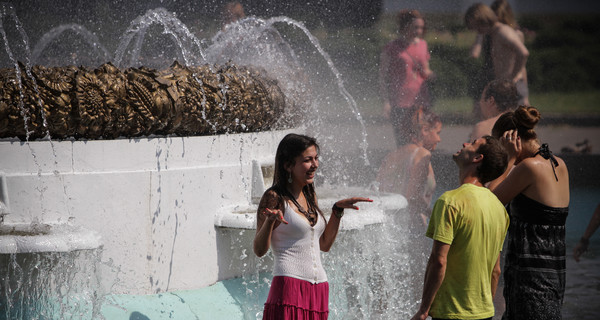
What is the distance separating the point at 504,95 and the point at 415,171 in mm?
1095

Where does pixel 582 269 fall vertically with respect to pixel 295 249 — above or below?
below

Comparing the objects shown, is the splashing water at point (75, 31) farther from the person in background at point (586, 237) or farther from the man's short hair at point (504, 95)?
the person in background at point (586, 237)

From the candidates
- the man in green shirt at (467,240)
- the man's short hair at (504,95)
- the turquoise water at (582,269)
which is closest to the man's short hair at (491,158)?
the man in green shirt at (467,240)

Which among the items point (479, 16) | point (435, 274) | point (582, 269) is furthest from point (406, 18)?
point (435, 274)

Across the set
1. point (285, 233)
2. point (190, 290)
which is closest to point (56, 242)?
point (190, 290)

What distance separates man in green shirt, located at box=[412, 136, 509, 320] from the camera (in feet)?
9.33

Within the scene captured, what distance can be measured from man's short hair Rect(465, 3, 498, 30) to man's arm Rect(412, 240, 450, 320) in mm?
6172

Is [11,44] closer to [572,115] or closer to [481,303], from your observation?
[572,115]

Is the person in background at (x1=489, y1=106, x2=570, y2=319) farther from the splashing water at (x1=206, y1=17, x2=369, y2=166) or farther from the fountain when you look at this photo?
the splashing water at (x1=206, y1=17, x2=369, y2=166)

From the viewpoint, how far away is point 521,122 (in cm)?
343

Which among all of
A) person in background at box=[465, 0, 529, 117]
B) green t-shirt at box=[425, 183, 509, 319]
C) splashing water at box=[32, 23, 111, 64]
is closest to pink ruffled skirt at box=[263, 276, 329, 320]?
green t-shirt at box=[425, 183, 509, 319]

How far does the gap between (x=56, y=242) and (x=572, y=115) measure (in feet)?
27.2

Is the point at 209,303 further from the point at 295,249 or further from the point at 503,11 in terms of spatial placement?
the point at 503,11

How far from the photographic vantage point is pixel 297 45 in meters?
10.7
